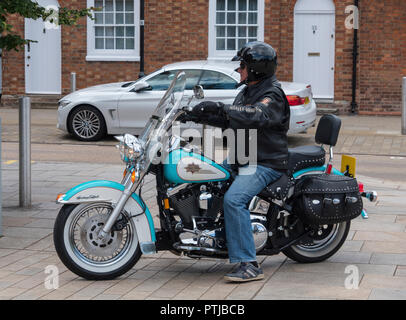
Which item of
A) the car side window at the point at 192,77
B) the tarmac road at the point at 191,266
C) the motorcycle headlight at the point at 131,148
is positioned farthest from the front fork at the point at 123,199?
the car side window at the point at 192,77

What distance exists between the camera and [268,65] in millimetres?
6406

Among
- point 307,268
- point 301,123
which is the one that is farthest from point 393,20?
point 307,268

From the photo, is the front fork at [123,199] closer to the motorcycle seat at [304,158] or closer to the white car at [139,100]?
the motorcycle seat at [304,158]

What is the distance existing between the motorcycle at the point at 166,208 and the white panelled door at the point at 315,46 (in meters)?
14.7

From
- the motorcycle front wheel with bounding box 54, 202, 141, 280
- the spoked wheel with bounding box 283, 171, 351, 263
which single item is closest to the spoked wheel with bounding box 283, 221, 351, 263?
the spoked wheel with bounding box 283, 171, 351, 263

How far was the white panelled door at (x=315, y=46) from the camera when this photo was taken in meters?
20.9

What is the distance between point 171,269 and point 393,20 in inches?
597

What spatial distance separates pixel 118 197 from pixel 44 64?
661 inches

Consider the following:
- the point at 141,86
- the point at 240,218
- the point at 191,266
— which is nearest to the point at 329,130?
the point at 240,218

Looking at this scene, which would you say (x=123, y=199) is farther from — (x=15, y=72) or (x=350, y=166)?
(x=15, y=72)

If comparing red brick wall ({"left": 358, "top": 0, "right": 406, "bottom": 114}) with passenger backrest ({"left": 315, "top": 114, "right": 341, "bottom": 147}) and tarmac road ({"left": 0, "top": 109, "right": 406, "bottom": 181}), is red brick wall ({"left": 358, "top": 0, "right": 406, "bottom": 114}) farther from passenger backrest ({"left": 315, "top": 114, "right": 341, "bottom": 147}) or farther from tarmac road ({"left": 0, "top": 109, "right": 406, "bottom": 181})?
passenger backrest ({"left": 315, "top": 114, "right": 341, "bottom": 147})

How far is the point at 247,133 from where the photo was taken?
6418mm

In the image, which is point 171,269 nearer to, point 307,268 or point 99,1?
point 307,268

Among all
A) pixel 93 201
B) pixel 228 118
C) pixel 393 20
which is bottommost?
pixel 93 201
